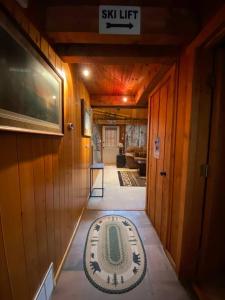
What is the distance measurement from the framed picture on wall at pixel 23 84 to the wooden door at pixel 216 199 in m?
1.32

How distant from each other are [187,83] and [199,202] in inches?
41.5

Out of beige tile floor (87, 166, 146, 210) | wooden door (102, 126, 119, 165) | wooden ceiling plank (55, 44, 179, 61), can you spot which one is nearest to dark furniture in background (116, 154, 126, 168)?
wooden door (102, 126, 119, 165)

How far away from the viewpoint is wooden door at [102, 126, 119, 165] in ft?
25.8

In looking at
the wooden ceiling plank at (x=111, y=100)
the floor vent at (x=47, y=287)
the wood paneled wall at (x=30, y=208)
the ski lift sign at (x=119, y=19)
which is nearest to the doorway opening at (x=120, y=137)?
the wooden ceiling plank at (x=111, y=100)

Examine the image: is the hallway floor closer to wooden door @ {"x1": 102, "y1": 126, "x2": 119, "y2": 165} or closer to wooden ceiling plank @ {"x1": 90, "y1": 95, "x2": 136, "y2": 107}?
wooden ceiling plank @ {"x1": 90, "y1": 95, "x2": 136, "y2": 107}

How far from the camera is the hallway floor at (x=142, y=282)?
125 centimetres

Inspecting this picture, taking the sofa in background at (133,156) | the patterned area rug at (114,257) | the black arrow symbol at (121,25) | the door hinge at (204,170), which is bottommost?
the patterned area rug at (114,257)

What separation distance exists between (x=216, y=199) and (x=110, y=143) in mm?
6742

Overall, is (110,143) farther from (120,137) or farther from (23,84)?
(23,84)

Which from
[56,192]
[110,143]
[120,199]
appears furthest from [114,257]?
[110,143]

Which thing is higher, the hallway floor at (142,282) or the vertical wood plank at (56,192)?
the vertical wood plank at (56,192)

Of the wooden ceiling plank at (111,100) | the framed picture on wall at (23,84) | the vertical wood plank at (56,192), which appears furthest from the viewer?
the wooden ceiling plank at (111,100)

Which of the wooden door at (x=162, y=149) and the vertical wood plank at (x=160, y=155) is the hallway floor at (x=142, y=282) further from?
the vertical wood plank at (x=160, y=155)

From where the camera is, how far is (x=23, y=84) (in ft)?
2.62
